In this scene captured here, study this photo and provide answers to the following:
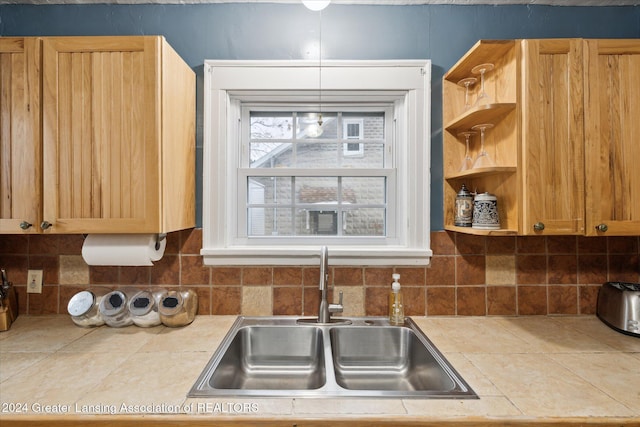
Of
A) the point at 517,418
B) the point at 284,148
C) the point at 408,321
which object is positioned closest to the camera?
the point at 517,418

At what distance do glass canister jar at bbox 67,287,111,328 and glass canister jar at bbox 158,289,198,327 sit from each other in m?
0.28

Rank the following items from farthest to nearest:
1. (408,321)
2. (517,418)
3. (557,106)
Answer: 1. (408,321)
2. (557,106)
3. (517,418)

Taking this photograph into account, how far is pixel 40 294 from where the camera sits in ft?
5.49

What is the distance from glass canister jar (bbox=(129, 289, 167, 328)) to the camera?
1485 millimetres

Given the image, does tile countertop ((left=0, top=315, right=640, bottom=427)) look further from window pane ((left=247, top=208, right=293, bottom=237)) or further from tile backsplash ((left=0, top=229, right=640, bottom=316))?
window pane ((left=247, top=208, right=293, bottom=237))

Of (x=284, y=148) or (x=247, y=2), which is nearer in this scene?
(x=247, y=2)

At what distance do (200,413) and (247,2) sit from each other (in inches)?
67.8

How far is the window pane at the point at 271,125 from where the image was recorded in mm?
1847

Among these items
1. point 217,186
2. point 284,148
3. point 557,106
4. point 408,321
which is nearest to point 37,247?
point 217,186

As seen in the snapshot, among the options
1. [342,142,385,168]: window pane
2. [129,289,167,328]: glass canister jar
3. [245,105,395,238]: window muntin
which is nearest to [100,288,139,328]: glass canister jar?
[129,289,167,328]: glass canister jar

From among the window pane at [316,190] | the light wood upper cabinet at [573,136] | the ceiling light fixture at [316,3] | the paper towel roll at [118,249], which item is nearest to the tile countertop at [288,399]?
the paper towel roll at [118,249]

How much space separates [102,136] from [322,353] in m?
1.24

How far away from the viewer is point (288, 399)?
96cm

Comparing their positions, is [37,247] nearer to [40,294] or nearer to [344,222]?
[40,294]
